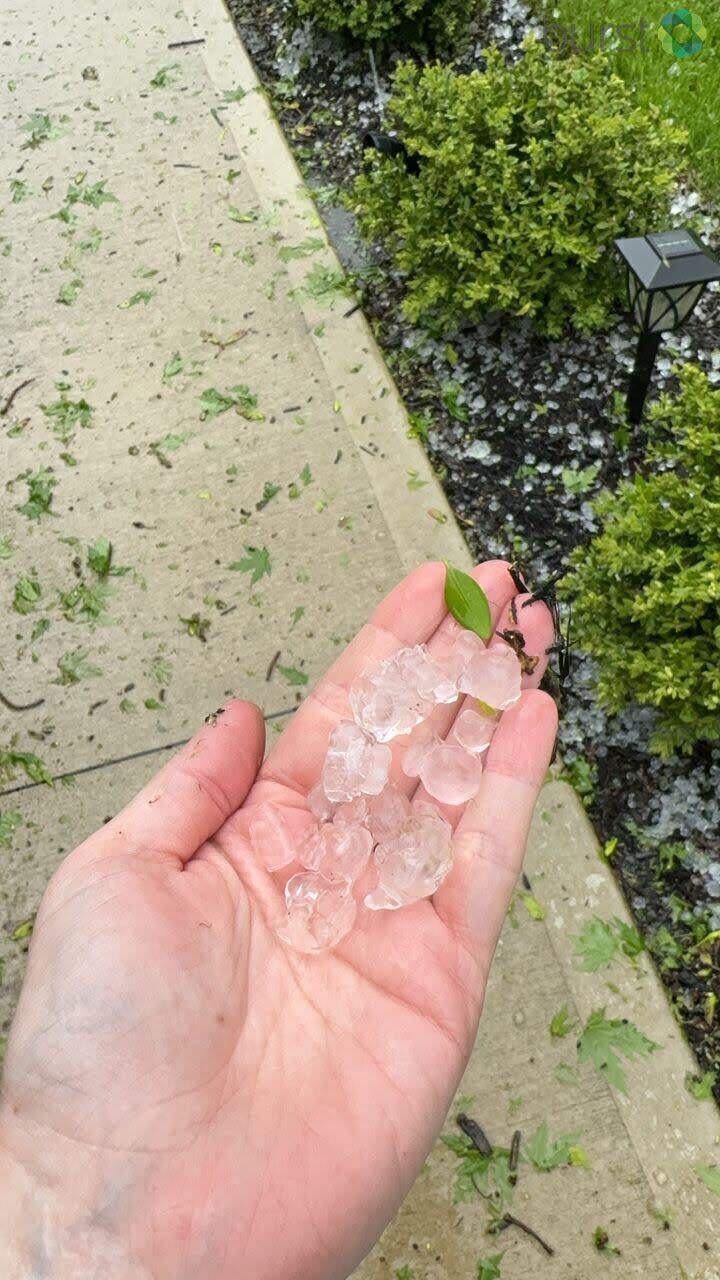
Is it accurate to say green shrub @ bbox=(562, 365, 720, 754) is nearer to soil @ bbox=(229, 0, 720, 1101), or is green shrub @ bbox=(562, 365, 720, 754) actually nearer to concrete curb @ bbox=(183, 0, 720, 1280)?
soil @ bbox=(229, 0, 720, 1101)

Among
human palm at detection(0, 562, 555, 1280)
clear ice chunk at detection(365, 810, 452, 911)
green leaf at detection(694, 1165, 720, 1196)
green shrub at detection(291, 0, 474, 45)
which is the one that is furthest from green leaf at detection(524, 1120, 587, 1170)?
green shrub at detection(291, 0, 474, 45)

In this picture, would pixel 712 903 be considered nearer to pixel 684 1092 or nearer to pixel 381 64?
pixel 684 1092

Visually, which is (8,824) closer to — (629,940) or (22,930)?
(22,930)

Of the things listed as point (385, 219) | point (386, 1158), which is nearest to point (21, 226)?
point (385, 219)

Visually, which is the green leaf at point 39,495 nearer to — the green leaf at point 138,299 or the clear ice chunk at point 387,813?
the green leaf at point 138,299

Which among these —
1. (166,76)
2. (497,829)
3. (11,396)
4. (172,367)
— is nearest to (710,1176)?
(497,829)
